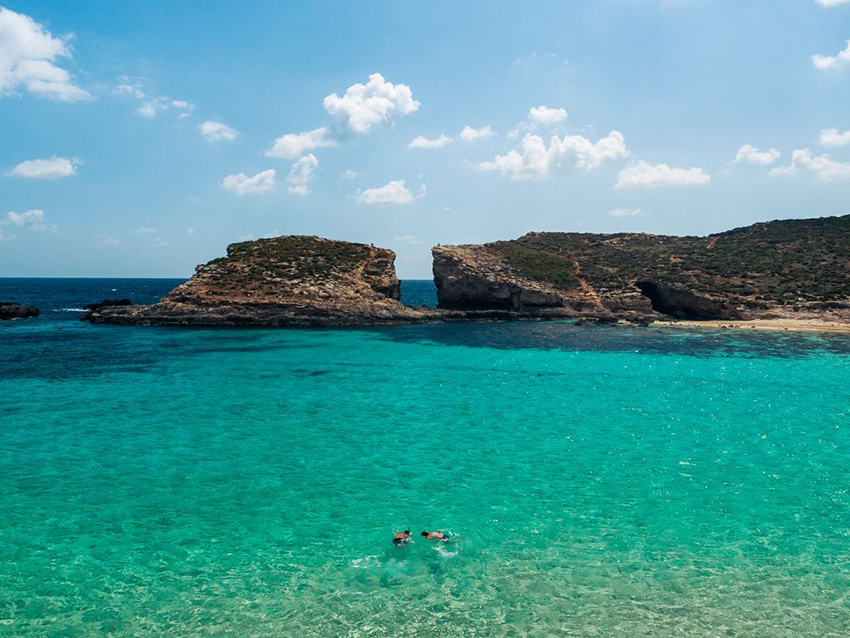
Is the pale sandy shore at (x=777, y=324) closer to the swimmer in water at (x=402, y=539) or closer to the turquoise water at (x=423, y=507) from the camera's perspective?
the turquoise water at (x=423, y=507)

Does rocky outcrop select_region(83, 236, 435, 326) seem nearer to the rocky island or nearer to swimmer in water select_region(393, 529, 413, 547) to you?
the rocky island

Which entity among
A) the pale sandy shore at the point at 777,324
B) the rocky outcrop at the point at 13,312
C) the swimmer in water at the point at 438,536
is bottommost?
the swimmer in water at the point at 438,536

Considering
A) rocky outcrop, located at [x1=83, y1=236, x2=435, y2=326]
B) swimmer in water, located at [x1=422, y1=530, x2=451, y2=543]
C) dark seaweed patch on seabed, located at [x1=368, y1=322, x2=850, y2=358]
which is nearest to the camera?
swimmer in water, located at [x1=422, y1=530, x2=451, y2=543]

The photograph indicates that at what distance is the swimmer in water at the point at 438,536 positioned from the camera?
464 inches

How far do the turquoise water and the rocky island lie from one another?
3107 cm

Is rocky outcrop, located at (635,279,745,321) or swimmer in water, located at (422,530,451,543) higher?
rocky outcrop, located at (635,279,745,321)

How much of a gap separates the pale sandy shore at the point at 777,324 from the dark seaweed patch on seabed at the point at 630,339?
Answer: 3.20 metres

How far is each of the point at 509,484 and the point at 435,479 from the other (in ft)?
7.41

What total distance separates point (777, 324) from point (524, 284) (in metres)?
30.8

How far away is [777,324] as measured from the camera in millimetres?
60156

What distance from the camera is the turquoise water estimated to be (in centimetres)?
934

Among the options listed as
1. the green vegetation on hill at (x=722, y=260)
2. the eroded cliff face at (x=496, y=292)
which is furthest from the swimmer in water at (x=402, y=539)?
the green vegetation on hill at (x=722, y=260)

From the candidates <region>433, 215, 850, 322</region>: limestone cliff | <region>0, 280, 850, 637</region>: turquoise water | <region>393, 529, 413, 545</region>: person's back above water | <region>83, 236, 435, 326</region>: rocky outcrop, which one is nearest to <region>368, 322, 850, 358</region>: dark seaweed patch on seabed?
<region>83, 236, 435, 326</region>: rocky outcrop

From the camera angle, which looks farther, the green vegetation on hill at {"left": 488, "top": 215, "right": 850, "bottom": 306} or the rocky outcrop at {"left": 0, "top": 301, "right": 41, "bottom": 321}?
the green vegetation on hill at {"left": 488, "top": 215, "right": 850, "bottom": 306}
